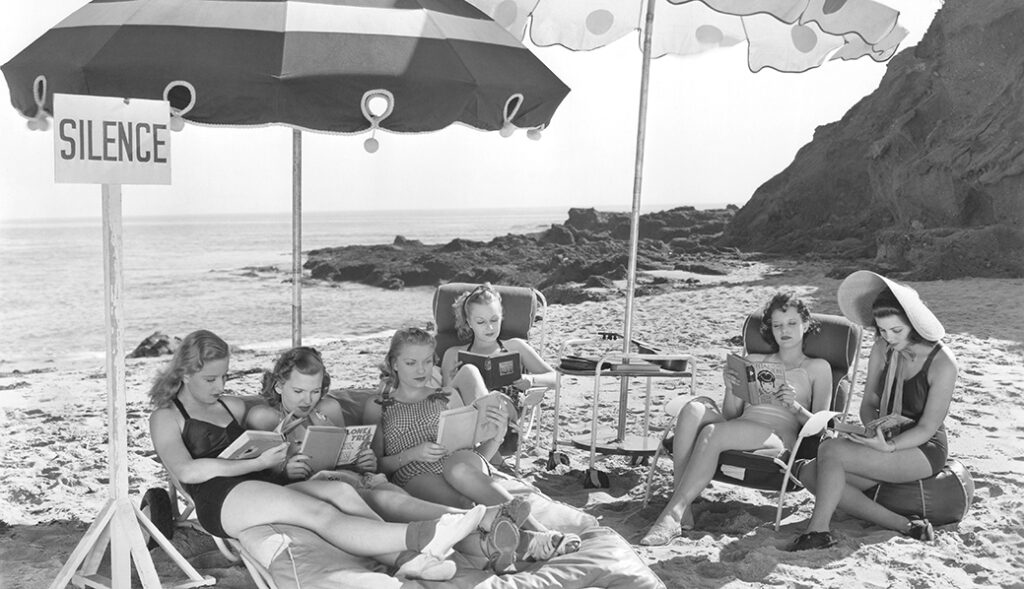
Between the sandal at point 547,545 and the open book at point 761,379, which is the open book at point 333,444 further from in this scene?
the open book at point 761,379

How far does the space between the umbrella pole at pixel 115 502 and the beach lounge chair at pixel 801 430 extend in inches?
76.5

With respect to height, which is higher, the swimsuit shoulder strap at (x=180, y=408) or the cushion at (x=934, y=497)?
the swimsuit shoulder strap at (x=180, y=408)

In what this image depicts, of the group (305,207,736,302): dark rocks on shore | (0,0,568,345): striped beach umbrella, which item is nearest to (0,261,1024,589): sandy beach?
(0,0,568,345): striped beach umbrella

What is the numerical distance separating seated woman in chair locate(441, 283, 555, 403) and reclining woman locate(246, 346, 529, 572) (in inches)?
36.3

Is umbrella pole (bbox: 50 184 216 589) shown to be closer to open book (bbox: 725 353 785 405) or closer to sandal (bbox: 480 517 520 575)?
sandal (bbox: 480 517 520 575)

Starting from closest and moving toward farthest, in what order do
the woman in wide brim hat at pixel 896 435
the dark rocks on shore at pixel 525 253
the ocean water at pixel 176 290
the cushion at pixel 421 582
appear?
1. the cushion at pixel 421 582
2. the woman in wide brim hat at pixel 896 435
3. the ocean water at pixel 176 290
4. the dark rocks on shore at pixel 525 253

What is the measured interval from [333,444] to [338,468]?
160mm

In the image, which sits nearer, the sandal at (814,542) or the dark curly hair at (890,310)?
the sandal at (814,542)

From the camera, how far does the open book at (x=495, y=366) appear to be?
13.4 feet

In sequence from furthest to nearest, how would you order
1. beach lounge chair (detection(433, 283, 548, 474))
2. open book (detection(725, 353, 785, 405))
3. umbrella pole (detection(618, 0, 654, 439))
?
beach lounge chair (detection(433, 283, 548, 474)) < umbrella pole (detection(618, 0, 654, 439)) < open book (detection(725, 353, 785, 405))

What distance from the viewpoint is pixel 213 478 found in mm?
2914

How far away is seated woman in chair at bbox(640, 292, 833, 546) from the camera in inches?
144

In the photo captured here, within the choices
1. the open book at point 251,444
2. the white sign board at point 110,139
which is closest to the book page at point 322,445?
the open book at point 251,444

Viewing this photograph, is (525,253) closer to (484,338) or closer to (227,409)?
(484,338)
